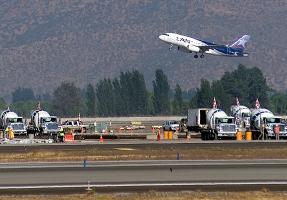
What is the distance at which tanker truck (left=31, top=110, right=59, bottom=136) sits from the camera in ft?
430

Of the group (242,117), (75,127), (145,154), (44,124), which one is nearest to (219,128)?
(44,124)

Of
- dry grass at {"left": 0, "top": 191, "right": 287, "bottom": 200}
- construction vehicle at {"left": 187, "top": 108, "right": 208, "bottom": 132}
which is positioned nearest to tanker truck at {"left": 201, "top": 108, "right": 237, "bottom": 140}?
construction vehicle at {"left": 187, "top": 108, "right": 208, "bottom": 132}

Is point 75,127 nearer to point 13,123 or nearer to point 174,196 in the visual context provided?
point 13,123

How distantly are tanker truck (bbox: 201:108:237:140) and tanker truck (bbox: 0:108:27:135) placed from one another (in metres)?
25.5

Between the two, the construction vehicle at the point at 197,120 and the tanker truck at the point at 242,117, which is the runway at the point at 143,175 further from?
the tanker truck at the point at 242,117

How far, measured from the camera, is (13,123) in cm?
13938

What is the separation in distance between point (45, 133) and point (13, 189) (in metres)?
73.5

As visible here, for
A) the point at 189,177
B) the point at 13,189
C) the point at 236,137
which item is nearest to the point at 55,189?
the point at 13,189

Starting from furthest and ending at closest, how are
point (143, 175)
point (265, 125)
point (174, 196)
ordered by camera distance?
point (265, 125)
point (143, 175)
point (174, 196)

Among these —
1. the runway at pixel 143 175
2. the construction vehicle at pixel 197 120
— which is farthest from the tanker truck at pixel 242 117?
the runway at pixel 143 175

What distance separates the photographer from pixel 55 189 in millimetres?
58219

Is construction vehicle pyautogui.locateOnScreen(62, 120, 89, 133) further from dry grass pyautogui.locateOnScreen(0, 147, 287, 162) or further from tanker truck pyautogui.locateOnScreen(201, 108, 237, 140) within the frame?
dry grass pyautogui.locateOnScreen(0, 147, 287, 162)

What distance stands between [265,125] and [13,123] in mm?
36920

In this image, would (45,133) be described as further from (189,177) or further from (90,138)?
(189,177)
